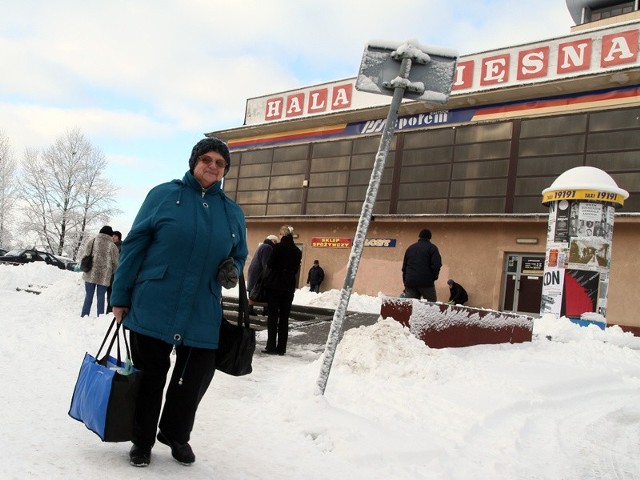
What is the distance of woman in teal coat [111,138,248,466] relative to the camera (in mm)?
3043

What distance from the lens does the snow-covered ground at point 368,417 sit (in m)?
3.33

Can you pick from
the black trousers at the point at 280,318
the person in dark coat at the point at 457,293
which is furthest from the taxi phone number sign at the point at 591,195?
the person in dark coat at the point at 457,293

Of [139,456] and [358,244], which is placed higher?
[358,244]

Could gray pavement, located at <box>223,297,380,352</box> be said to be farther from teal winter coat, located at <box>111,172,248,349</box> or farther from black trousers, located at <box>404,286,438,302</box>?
teal winter coat, located at <box>111,172,248,349</box>

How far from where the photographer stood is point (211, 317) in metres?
3.21

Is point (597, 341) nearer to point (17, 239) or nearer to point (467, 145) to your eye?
point (467, 145)

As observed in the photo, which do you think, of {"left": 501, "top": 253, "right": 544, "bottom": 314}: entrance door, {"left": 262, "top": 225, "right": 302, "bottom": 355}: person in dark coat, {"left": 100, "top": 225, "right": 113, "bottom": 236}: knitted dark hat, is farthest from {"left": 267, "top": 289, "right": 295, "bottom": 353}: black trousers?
{"left": 501, "top": 253, "right": 544, "bottom": 314}: entrance door

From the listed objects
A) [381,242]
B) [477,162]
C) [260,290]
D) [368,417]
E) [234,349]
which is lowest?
[368,417]

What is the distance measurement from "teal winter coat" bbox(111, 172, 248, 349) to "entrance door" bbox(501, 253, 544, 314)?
16010mm

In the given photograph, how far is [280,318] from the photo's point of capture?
770 cm

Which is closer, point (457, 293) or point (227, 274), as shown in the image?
point (227, 274)

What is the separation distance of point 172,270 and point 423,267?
658cm

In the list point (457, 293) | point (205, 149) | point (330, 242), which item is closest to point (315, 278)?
point (330, 242)

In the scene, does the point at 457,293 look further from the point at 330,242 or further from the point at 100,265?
the point at 100,265
